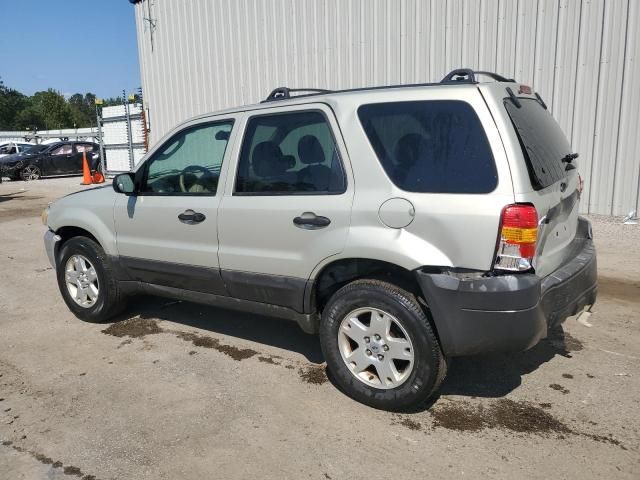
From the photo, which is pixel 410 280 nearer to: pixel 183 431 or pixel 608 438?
pixel 608 438

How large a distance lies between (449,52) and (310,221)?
711 cm

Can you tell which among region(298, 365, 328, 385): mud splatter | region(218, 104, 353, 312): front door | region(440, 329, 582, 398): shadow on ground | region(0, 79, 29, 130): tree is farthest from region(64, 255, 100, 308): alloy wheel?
region(0, 79, 29, 130): tree

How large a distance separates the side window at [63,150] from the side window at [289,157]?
20.9 meters

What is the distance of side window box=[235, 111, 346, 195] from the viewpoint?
11.1 ft

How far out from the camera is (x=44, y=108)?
78.6 m

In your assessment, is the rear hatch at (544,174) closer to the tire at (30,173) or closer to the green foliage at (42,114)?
the tire at (30,173)

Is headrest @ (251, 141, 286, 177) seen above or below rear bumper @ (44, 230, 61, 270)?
above

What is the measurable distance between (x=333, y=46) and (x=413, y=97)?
8380mm

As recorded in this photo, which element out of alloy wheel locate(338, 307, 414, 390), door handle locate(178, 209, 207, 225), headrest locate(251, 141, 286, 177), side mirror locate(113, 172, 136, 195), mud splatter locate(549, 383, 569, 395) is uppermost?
headrest locate(251, 141, 286, 177)

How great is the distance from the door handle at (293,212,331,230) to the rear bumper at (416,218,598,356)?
2.23 feet

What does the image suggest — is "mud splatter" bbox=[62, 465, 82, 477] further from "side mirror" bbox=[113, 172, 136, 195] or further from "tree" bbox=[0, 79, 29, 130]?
"tree" bbox=[0, 79, 29, 130]

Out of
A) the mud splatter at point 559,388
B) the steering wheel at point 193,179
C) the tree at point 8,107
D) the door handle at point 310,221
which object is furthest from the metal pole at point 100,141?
the tree at point 8,107

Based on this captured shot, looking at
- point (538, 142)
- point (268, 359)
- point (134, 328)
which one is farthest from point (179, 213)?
point (538, 142)

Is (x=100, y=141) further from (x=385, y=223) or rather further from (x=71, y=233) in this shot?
(x=385, y=223)
